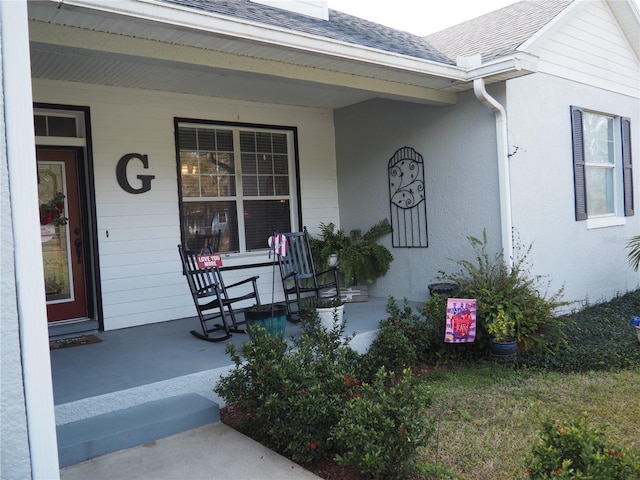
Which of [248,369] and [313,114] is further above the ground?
[313,114]

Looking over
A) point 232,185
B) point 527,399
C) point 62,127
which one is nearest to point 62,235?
point 62,127

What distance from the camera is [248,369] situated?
11.2ft

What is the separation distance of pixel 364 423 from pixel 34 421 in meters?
1.44

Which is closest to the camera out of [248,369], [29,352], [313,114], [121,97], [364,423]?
[29,352]

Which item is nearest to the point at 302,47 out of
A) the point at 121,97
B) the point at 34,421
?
the point at 121,97

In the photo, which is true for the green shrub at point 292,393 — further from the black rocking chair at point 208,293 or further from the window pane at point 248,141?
the window pane at point 248,141

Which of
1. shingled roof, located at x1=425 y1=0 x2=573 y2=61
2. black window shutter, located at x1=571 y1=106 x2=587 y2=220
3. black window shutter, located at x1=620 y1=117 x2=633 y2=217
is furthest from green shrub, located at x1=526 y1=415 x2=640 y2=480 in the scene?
black window shutter, located at x1=620 y1=117 x2=633 y2=217

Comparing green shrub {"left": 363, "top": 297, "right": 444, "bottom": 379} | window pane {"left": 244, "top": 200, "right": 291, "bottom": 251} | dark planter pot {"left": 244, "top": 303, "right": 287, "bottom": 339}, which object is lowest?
green shrub {"left": 363, "top": 297, "right": 444, "bottom": 379}

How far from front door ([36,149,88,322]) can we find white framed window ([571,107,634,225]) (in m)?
5.86

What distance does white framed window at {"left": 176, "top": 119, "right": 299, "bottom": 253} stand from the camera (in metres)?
5.92

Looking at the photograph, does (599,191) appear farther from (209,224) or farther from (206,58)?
(206,58)

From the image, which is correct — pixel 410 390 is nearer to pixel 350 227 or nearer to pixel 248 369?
pixel 248 369

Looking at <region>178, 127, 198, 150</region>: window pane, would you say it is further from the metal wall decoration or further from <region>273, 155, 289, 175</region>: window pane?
the metal wall decoration

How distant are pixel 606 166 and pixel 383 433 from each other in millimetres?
6011
